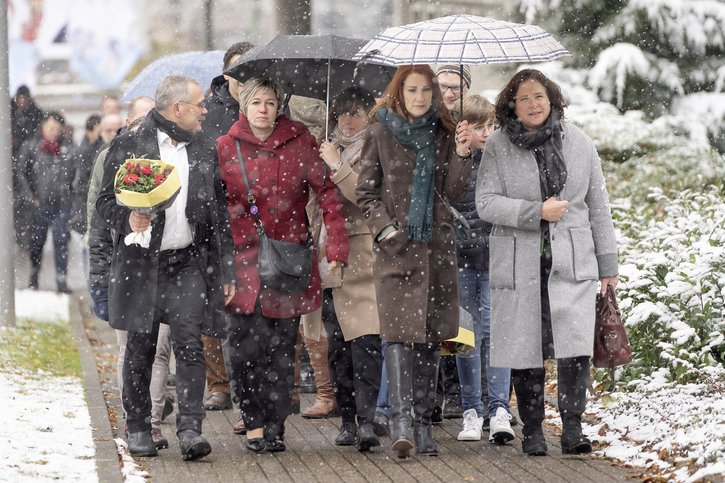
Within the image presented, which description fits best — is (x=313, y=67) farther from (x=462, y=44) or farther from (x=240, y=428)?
(x=240, y=428)

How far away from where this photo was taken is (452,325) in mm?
Answer: 7883

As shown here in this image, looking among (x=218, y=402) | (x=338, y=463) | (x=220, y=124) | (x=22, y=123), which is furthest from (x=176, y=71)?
(x=22, y=123)

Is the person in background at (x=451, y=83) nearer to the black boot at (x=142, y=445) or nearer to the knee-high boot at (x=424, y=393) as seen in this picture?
the knee-high boot at (x=424, y=393)

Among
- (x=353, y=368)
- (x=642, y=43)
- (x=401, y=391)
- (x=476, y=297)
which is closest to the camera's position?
(x=401, y=391)

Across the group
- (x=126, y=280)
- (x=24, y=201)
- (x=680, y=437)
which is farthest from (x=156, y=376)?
(x=24, y=201)

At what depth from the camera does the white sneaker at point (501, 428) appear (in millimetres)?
8234

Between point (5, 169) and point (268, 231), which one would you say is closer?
point (268, 231)

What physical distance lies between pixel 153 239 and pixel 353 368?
5.02 ft

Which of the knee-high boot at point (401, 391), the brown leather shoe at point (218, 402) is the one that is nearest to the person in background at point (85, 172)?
the brown leather shoe at point (218, 402)

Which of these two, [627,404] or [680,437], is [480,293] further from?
[680,437]

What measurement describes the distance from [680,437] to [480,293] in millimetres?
1840

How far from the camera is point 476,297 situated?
28.9 feet

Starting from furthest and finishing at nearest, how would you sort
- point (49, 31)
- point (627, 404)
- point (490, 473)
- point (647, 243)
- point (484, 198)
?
1. point (49, 31)
2. point (647, 243)
3. point (627, 404)
4. point (484, 198)
5. point (490, 473)

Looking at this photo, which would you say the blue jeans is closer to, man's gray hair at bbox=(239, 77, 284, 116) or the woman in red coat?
the woman in red coat
